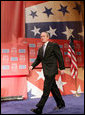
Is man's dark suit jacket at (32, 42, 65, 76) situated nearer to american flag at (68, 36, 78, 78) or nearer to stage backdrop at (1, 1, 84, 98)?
stage backdrop at (1, 1, 84, 98)

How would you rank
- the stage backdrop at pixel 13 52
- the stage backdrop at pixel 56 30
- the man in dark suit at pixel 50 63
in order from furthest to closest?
the stage backdrop at pixel 56 30 < the stage backdrop at pixel 13 52 < the man in dark suit at pixel 50 63

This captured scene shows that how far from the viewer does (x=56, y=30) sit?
4676 mm

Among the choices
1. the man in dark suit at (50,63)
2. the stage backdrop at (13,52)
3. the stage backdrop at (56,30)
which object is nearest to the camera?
the man in dark suit at (50,63)

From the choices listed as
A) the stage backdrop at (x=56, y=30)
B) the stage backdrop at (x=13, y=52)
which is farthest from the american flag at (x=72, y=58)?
the stage backdrop at (x=13, y=52)

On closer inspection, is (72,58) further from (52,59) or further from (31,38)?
(52,59)

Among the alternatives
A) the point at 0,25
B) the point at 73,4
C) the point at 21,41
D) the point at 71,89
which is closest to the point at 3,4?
the point at 0,25

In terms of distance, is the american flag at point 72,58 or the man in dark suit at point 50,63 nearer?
the man in dark suit at point 50,63

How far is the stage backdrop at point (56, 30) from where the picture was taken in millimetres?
4387

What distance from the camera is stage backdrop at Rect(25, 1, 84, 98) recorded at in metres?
4.39

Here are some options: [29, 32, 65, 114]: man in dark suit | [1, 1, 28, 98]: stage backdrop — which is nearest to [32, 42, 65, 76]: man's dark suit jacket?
[29, 32, 65, 114]: man in dark suit

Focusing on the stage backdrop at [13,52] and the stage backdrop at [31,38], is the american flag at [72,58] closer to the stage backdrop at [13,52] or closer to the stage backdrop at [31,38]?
the stage backdrop at [31,38]

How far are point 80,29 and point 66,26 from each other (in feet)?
1.58

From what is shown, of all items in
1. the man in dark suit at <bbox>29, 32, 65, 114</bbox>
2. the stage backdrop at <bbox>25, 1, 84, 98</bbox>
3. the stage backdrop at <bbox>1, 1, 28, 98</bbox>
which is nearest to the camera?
the man in dark suit at <bbox>29, 32, 65, 114</bbox>

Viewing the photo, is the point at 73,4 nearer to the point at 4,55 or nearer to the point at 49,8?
the point at 49,8
